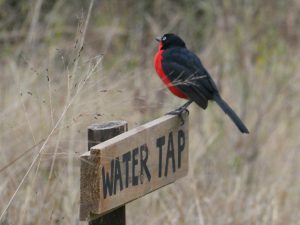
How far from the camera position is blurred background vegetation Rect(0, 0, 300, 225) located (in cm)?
394

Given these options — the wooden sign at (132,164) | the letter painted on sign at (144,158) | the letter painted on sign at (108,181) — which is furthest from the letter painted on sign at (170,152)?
the letter painted on sign at (108,181)

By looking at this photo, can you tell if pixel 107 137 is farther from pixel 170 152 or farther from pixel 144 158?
pixel 170 152

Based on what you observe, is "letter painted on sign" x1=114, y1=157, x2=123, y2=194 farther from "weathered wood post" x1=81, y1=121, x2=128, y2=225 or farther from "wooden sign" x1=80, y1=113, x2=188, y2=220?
Result: "weathered wood post" x1=81, y1=121, x2=128, y2=225

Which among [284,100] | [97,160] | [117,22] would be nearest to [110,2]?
[117,22]

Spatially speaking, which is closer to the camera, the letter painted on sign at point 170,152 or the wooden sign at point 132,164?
the wooden sign at point 132,164

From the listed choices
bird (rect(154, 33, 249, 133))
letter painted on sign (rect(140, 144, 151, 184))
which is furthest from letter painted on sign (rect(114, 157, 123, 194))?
bird (rect(154, 33, 249, 133))

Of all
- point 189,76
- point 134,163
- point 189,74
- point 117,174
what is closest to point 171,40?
point 189,74

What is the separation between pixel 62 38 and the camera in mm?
6945

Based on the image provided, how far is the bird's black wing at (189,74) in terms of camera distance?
4.51 metres

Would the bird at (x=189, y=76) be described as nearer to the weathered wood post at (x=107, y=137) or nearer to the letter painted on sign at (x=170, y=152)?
the letter painted on sign at (x=170, y=152)

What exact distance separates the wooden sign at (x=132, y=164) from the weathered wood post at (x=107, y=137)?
4.3 inches

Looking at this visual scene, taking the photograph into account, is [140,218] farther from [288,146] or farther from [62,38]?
[62,38]

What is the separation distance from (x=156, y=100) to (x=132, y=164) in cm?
305

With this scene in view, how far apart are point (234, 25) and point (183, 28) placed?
862mm
